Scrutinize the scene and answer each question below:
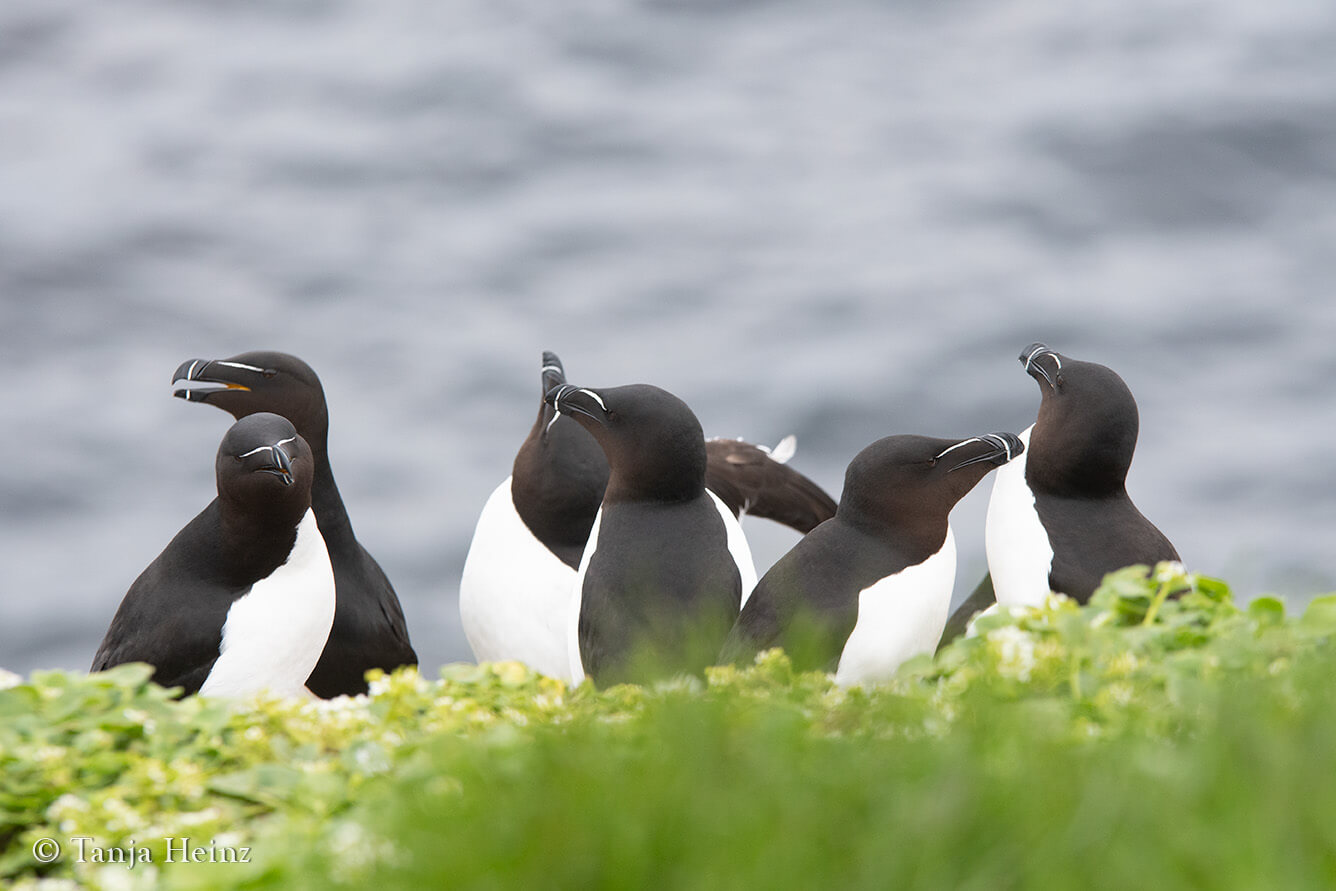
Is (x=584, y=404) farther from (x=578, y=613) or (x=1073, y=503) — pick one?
(x=1073, y=503)

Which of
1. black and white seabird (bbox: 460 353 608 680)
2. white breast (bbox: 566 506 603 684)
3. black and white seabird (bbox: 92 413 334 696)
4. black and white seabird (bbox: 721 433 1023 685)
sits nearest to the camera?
black and white seabird (bbox: 721 433 1023 685)

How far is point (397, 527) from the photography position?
57.4 ft

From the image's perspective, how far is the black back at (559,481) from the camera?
7207 millimetres

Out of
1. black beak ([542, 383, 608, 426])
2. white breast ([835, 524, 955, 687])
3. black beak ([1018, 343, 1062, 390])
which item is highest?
black beak ([1018, 343, 1062, 390])

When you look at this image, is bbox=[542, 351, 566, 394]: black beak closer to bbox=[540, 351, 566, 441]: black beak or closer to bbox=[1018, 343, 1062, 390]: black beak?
bbox=[540, 351, 566, 441]: black beak

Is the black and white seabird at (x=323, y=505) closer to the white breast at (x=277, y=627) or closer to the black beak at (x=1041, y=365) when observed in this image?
the white breast at (x=277, y=627)

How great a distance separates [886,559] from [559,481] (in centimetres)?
215

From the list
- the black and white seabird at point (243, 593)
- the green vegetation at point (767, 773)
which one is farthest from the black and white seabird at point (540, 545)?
the green vegetation at point (767, 773)

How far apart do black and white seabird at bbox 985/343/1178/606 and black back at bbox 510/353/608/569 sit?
6.64 ft

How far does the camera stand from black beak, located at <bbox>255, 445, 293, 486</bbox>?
5703 mm

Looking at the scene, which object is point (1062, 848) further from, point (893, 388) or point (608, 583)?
point (893, 388)

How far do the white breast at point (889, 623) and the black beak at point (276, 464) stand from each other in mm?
2231

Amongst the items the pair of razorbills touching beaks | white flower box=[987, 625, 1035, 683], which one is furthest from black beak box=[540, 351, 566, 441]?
white flower box=[987, 625, 1035, 683]

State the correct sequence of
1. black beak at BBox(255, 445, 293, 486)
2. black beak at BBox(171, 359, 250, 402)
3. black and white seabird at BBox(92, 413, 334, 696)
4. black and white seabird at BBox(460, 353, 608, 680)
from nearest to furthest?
black beak at BBox(255, 445, 293, 486), black and white seabird at BBox(92, 413, 334, 696), black beak at BBox(171, 359, 250, 402), black and white seabird at BBox(460, 353, 608, 680)
